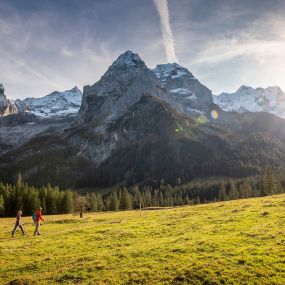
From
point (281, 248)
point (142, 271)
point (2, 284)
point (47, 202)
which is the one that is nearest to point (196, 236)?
point (281, 248)

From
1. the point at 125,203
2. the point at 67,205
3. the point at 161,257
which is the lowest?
the point at 161,257

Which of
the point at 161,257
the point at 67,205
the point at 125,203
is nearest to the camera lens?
the point at 161,257

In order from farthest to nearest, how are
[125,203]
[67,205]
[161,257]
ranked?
[125,203], [67,205], [161,257]

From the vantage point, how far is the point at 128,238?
39062 millimetres

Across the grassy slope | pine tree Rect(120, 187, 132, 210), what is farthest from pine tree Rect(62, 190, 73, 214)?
the grassy slope

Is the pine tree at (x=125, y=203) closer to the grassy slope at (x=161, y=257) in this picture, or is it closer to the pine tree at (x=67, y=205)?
the pine tree at (x=67, y=205)

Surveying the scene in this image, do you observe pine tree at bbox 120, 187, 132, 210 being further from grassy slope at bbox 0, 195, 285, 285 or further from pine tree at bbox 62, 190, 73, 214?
grassy slope at bbox 0, 195, 285, 285

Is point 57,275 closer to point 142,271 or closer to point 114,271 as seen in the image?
point 114,271

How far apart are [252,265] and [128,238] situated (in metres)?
17.8

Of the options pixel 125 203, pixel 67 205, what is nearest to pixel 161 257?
pixel 67 205

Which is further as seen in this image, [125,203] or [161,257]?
[125,203]

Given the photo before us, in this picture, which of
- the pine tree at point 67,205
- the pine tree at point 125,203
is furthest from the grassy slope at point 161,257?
the pine tree at point 125,203

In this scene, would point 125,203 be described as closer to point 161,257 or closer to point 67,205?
point 67,205

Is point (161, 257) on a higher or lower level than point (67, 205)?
lower
